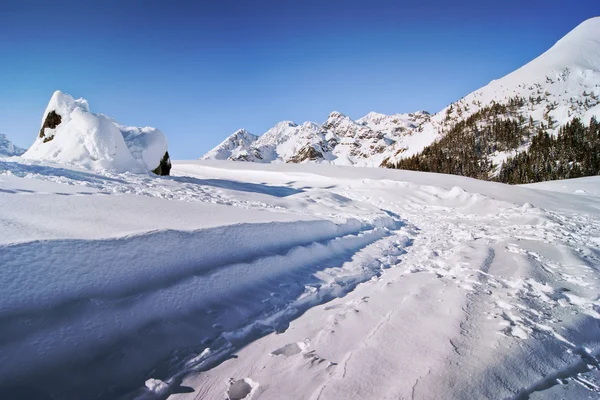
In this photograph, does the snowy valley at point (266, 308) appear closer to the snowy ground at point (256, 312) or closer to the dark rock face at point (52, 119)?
the snowy ground at point (256, 312)

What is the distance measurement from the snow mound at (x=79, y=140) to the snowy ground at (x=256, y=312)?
4.46m

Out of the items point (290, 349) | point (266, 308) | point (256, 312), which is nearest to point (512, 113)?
A: point (266, 308)

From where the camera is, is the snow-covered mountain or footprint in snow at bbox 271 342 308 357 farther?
the snow-covered mountain

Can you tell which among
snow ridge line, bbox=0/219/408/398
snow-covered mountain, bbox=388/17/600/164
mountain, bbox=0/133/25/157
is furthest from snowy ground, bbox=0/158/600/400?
snow-covered mountain, bbox=388/17/600/164

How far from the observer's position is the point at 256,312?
273 centimetres

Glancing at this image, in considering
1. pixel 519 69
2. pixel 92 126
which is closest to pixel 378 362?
pixel 92 126

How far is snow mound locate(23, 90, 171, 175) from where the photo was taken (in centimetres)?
831

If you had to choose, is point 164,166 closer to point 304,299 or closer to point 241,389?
point 304,299

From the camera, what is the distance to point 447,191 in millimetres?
13109

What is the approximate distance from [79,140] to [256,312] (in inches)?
352

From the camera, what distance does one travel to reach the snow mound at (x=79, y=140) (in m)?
8.31

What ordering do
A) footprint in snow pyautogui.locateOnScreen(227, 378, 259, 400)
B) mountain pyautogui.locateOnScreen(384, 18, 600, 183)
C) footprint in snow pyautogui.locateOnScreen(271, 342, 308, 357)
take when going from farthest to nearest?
mountain pyautogui.locateOnScreen(384, 18, 600, 183) → footprint in snow pyautogui.locateOnScreen(271, 342, 308, 357) → footprint in snow pyautogui.locateOnScreen(227, 378, 259, 400)

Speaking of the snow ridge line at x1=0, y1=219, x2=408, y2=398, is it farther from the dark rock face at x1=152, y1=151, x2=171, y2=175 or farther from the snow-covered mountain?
the snow-covered mountain

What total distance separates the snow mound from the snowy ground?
14.6 feet
